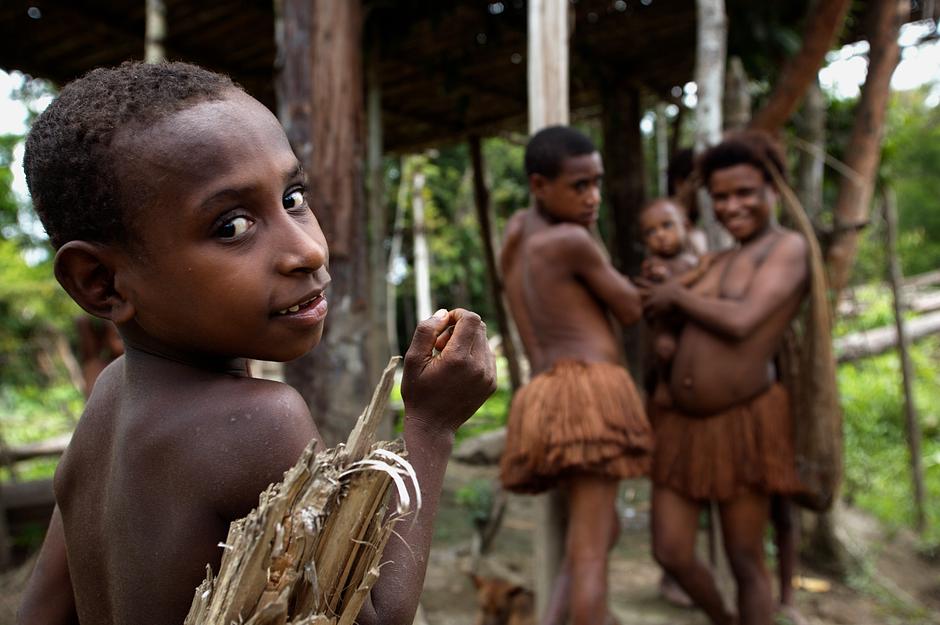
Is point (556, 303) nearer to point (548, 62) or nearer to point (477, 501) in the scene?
point (548, 62)

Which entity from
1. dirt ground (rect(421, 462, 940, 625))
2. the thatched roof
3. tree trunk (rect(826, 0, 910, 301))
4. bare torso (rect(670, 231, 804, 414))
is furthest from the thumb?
the thatched roof

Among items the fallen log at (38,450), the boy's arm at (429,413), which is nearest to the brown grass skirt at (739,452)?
the boy's arm at (429,413)

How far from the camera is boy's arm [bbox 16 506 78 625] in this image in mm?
1209

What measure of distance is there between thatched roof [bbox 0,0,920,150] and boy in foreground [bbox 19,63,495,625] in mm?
3354

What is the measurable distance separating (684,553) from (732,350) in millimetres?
795

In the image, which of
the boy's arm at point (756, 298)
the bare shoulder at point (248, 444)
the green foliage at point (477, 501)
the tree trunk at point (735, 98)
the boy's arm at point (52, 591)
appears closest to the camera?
the bare shoulder at point (248, 444)

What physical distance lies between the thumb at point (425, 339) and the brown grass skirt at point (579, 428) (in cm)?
187

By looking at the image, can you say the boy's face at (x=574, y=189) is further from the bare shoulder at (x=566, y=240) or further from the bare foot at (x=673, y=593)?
the bare foot at (x=673, y=593)

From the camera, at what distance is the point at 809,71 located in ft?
11.4

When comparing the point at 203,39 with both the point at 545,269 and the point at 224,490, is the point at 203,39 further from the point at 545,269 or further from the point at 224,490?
the point at 224,490

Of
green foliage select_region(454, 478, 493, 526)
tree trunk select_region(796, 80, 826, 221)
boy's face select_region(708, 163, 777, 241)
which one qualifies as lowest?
green foliage select_region(454, 478, 493, 526)

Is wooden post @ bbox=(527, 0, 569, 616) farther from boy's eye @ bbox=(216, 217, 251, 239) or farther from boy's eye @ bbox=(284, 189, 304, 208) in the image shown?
boy's eye @ bbox=(216, 217, 251, 239)

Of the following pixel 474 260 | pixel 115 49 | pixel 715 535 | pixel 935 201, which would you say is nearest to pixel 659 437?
pixel 715 535

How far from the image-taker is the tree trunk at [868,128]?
12.5 feet
